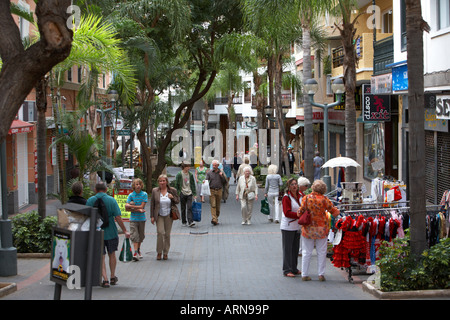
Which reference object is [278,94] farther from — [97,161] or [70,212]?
[70,212]

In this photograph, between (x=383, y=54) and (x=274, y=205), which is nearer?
(x=274, y=205)

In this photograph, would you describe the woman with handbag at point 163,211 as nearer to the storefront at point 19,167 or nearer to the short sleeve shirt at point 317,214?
the short sleeve shirt at point 317,214

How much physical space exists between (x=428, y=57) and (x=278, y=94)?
1428 centimetres

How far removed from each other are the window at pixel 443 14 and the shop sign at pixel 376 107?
7032mm

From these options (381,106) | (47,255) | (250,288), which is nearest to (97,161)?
(47,255)

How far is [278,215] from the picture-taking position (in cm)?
1891

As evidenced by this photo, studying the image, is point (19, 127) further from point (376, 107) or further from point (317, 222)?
point (317, 222)

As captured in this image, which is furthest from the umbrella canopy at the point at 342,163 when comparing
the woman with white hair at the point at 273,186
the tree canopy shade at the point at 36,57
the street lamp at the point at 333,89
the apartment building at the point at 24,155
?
the tree canopy shade at the point at 36,57

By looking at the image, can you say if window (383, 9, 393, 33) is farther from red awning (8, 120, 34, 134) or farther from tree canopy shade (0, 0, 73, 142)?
tree canopy shade (0, 0, 73, 142)

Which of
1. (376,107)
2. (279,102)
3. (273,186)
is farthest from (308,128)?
(279,102)

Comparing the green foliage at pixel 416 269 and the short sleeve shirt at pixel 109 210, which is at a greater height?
the short sleeve shirt at pixel 109 210

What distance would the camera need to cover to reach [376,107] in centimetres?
2175

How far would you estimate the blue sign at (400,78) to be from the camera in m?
16.4

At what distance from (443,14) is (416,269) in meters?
7.17
